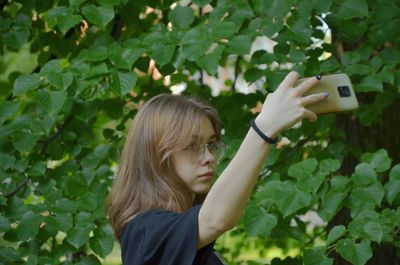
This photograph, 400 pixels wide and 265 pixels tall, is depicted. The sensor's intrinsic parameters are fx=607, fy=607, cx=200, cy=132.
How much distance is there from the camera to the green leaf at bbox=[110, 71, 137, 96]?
2480mm

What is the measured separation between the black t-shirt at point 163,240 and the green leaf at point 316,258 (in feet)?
3.40

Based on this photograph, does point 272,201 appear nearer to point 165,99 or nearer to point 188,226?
point 165,99

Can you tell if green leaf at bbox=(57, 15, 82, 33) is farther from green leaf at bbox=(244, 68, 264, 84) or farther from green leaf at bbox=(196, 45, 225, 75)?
green leaf at bbox=(244, 68, 264, 84)

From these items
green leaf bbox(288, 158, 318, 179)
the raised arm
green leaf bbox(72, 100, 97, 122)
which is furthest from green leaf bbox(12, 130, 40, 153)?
the raised arm

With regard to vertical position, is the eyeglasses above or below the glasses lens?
above

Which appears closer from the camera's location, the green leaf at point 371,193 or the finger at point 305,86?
the finger at point 305,86

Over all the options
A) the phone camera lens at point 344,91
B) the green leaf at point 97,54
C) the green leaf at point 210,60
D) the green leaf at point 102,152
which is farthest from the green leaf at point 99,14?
the phone camera lens at point 344,91

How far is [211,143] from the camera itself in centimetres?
168

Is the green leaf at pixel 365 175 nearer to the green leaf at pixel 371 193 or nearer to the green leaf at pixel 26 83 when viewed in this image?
the green leaf at pixel 371 193

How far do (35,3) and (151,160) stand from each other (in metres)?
1.55

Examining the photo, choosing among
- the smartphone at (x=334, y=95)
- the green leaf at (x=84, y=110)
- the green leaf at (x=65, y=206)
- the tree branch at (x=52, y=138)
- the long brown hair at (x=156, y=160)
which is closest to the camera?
the smartphone at (x=334, y=95)

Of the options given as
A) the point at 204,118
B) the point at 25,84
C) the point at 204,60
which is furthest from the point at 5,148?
the point at 204,118

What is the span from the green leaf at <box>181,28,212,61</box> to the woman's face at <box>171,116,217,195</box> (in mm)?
790

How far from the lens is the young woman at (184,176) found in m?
1.22
